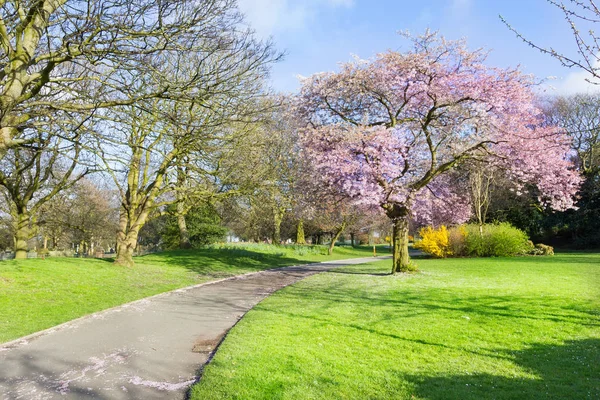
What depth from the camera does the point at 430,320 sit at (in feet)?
24.6

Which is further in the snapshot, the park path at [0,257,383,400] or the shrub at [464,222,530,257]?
the shrub at [464,222,530,257]

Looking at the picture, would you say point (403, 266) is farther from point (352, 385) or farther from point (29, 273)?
point (29, 273)

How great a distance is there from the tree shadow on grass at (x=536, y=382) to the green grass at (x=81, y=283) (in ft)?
22.7

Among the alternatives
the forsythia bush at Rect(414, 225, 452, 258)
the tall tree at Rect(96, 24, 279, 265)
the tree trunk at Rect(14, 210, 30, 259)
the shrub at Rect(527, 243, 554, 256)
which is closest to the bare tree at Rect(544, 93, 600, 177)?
the shrub at Rect(527, 243, 554, 256)

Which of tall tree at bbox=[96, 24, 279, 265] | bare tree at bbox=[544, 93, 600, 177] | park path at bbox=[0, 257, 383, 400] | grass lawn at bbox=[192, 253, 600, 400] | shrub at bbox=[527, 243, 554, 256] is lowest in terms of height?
park path at bbox=[0, 257, 383, 400]

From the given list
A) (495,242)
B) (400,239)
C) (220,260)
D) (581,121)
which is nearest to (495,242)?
(495,242)

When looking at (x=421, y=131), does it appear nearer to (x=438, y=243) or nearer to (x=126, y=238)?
(x=438, y=243)

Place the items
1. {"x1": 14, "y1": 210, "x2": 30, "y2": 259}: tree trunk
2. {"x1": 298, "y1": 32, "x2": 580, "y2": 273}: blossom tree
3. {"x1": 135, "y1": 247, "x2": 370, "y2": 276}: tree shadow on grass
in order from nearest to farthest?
1. {"x1": 298, "y1": 32, "x2": 580, "y2": 273}: blossom tree
2. {"x1": 14, "y1": 210, "x2": 30, "y2": 259}: tree trunk
3. {"x1": 135, "y1": 247, "x2": 370, "y2": 276}: tree shadow on grass

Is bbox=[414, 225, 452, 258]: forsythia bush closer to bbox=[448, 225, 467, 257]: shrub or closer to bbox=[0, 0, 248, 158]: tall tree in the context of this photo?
bbox=[448, 225, 467, 257]: shrub

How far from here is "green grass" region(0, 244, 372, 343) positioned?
8.32 meters

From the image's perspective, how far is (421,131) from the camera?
15414mm

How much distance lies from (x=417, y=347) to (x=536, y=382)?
66.7 inches

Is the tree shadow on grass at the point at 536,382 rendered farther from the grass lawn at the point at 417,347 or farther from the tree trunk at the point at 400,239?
the tree trunk at the point at 400,239

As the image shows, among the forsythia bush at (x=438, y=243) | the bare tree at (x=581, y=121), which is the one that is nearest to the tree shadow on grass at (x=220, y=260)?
the forsythia bush at (x=438, y=243)
